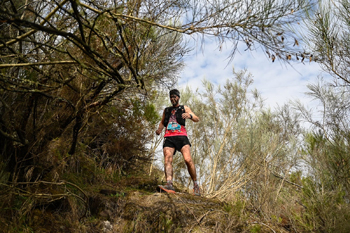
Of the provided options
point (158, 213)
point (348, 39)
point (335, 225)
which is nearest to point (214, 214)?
point (158, 213)

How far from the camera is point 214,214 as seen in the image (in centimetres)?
416

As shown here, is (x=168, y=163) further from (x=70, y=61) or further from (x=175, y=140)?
(x=70, y=61)

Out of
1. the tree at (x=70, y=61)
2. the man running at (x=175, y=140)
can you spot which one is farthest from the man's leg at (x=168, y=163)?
the tree at (x=70, y=61)

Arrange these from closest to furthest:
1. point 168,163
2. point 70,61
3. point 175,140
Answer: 1. point 70,61
2. point 168,163
3. point 175,140

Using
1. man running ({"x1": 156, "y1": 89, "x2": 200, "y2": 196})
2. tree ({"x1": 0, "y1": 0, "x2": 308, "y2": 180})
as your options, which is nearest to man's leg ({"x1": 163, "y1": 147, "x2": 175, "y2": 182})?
man running ({"x1": 156, "y1": 89, "x2": 200, "y2": 196})

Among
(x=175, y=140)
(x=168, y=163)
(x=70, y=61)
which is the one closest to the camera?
(x=70, y=61)

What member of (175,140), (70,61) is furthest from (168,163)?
(70,61)

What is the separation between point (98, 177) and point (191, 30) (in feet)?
11.3

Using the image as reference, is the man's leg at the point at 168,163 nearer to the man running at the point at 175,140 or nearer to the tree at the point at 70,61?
the man running at the point at 175,140

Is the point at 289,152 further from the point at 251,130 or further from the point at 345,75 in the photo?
the point at 345,75

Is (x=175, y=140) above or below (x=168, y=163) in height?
above

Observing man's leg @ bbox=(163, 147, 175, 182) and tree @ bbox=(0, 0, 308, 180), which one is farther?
man's leg @ bbox=(163, 147, 175, 182)

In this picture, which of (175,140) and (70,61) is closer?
(70,61)

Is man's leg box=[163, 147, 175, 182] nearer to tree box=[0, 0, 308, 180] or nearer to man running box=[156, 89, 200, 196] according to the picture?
man running box=[156, 89, 200, 196]
